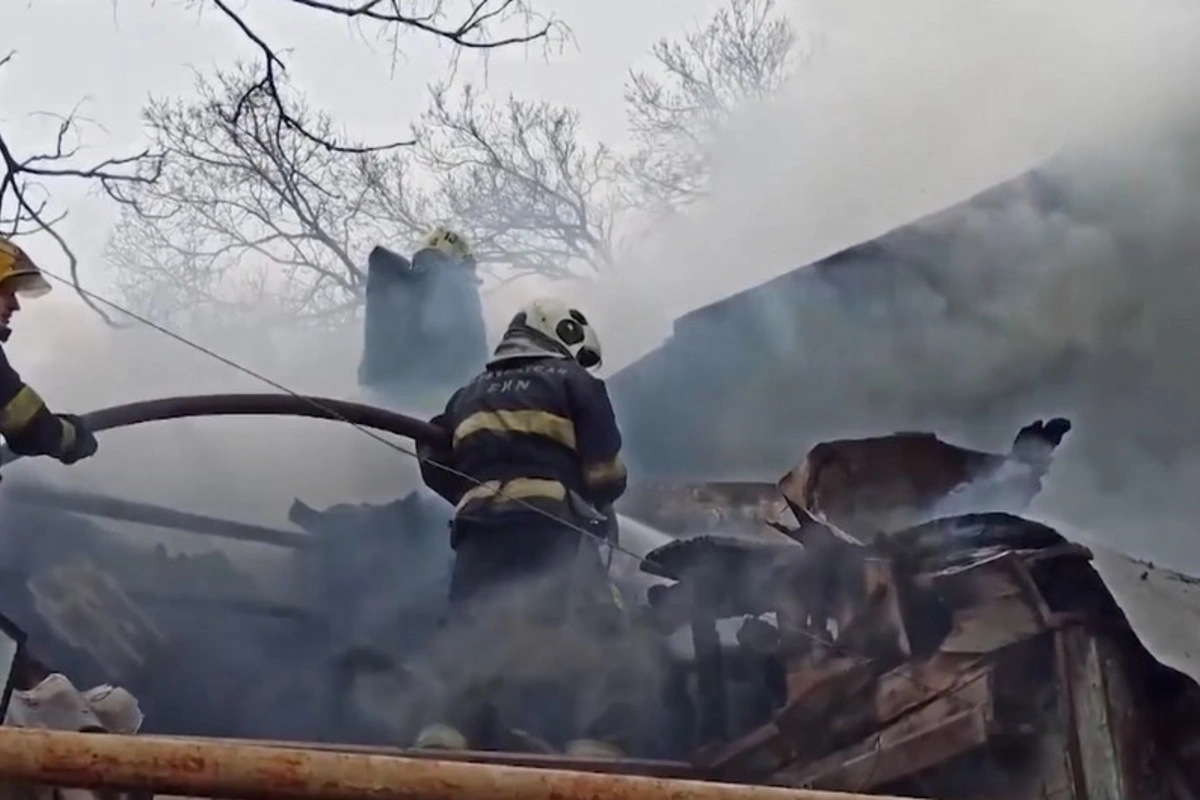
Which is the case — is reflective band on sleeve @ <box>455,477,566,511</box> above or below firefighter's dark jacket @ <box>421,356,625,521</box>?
below

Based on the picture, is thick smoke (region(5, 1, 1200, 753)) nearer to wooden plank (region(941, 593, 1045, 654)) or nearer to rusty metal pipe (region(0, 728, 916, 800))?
wooden plank (region(941, 593, 1045, 654))

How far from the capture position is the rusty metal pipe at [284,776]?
2270mm

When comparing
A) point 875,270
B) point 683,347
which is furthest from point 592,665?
point 875,270

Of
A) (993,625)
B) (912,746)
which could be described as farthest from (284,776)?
(993,625)

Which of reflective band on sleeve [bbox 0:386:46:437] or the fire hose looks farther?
the fire hose

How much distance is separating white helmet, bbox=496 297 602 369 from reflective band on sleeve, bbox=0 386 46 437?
110 centimetres

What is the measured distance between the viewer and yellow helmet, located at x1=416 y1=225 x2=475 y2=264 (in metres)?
4.51

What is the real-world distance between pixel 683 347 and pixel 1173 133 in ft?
4.32

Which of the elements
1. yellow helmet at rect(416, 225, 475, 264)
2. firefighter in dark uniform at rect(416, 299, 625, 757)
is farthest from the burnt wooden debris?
yellow helmet at rect(416, 225, 475, 264)

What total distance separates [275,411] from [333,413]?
14 cm

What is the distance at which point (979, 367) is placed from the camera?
156 inches

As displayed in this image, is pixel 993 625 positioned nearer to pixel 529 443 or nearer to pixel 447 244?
pixel 529 443

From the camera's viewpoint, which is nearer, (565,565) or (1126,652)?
(1126,652)

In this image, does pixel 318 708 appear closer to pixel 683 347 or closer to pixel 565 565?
pixel 565 565
